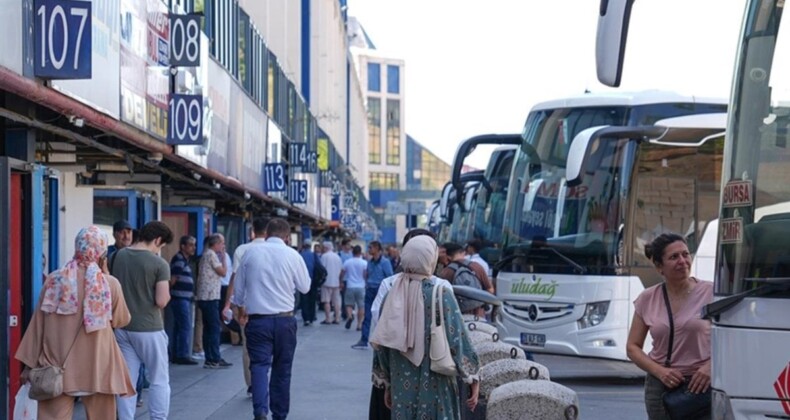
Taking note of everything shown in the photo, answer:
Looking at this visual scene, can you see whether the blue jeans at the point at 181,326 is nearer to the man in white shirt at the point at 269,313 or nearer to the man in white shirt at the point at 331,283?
the man in white shirt at the point at 269,313

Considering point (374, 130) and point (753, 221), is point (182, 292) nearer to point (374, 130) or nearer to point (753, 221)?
point (753, 221)

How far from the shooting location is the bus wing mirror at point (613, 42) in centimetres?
646

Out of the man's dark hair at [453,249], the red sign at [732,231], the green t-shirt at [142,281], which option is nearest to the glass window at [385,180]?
the man's dark hair at [453,249]

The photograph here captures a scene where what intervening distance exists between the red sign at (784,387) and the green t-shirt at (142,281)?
5.80 meters

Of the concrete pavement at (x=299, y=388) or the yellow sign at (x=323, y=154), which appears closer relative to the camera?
the concrete pavement at (x=299, y=388)

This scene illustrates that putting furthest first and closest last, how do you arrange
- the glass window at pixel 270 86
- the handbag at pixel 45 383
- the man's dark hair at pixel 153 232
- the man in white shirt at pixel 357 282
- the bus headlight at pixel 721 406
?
the glass window at pixel 270 86 → the man in white shirt at pixel 357 282 → the man's dark hair at pixel 153 232 → the handbag at pixel 45 383 → the bus headlight at pixel 721 406

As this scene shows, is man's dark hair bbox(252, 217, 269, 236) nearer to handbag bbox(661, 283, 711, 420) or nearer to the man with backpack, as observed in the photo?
the man with backpack

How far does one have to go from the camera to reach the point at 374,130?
484 ft

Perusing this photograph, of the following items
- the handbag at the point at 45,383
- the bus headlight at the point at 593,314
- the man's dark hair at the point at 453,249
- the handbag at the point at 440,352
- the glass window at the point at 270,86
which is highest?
the glass window at the point at 270,86

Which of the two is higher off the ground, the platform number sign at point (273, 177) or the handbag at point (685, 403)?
the platform number sign at point (273, 177)

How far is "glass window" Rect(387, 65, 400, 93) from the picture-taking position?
14775 centimetres

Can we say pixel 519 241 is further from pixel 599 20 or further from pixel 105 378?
pixel 599 20

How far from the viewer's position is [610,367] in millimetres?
20078

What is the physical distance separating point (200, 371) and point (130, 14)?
258 inches
